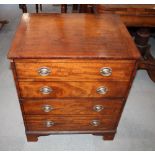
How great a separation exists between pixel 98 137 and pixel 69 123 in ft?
1.21

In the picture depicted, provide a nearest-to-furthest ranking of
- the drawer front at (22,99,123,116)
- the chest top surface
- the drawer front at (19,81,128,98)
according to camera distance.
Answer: the chest top surface < the drawer front at (19,81,128,98) < the drawer front at (22,99,123,116)

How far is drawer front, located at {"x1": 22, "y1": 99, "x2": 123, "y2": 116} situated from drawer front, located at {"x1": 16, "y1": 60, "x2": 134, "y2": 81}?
205 millimetres

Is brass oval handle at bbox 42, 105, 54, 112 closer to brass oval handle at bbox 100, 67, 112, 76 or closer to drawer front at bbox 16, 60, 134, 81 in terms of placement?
drawer front at bbox 16, 60, 134, 81

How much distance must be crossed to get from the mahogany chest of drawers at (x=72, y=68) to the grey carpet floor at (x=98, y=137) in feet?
0.79

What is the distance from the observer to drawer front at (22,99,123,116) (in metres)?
1.21

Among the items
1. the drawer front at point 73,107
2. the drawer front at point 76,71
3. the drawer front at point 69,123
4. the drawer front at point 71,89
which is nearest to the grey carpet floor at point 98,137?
the drawer front at point 69,123

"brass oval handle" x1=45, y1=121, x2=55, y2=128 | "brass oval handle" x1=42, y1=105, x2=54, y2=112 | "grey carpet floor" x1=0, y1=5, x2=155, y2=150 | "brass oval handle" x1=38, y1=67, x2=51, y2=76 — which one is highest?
"brass oval handle" x1=38, y1=67, x2=51, y2=76

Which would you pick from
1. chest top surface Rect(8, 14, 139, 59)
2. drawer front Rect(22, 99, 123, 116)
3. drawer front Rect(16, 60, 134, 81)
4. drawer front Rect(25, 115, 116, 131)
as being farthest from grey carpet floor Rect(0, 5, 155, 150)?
chest top surface Rect(8, 14, 139, 59)

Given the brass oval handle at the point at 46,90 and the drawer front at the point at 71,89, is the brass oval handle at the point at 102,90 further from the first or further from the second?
the brass oval handle at the point at 46,90

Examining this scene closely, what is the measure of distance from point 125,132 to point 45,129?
70 cm

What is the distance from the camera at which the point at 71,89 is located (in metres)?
1.12

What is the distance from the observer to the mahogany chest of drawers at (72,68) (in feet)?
3.16

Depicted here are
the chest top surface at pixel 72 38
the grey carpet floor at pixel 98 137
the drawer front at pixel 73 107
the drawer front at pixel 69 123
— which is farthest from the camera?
the grey carpet floor at pixel 98 137
